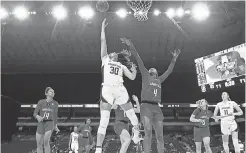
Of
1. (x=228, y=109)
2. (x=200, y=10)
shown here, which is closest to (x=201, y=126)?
(x=228, y=109)

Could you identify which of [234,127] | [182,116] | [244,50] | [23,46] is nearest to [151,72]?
[234,127]

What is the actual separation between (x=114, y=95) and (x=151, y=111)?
3.47ft

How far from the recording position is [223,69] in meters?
15.7

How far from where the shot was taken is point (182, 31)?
59.0 ft

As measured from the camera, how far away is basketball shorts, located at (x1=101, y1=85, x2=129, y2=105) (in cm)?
477

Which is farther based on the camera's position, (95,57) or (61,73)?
(61,73)

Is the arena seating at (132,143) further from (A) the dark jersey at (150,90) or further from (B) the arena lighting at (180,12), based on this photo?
(A) the dark jersey at (150,90)

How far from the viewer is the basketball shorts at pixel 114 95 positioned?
4773 mm

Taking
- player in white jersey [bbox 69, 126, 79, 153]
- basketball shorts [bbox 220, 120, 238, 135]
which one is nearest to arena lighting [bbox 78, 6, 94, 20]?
player in white jersey [bbox 69, 126, 79, 153]

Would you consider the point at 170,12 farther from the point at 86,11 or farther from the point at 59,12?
the point at 59,12

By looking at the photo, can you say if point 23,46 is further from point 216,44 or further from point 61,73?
point 216,44

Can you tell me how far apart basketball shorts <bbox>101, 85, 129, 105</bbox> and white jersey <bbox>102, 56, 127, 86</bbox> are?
105mm

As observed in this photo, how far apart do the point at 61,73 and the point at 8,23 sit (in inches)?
309

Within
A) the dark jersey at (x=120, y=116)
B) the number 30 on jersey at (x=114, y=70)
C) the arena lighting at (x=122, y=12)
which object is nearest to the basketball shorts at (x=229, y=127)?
the dark jersey at (x=120, y=116)
